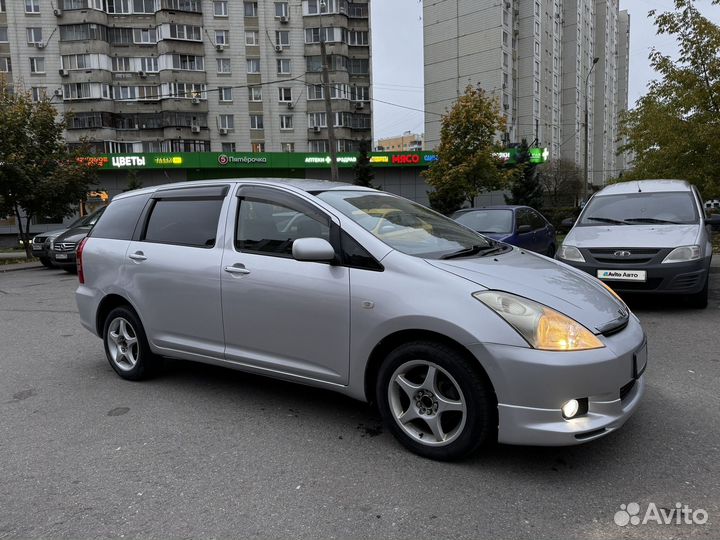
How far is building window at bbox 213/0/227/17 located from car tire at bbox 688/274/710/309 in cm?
5004

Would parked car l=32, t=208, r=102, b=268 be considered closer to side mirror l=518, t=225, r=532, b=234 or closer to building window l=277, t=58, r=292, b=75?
side mirror l=518, t=225, r=532, b=234

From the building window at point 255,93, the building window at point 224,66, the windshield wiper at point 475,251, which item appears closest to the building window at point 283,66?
the building window at point 255,93

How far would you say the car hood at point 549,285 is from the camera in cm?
302

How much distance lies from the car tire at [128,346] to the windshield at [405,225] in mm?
2094

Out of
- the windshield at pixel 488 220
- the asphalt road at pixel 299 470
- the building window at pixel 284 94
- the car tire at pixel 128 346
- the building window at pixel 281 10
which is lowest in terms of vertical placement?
the asphalt road at pixel 299 470

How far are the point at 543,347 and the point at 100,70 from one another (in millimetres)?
51605

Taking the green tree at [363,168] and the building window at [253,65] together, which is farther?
the building window at [253,65]

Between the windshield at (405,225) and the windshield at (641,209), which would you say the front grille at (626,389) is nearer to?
the windshield at (405,225)

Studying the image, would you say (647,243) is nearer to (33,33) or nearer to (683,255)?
(683,255)

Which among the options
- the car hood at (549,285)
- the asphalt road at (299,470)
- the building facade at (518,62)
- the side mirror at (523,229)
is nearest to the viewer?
the asphalt road at (299,470)

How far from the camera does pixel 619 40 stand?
304 feet

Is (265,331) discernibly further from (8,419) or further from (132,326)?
(8,419)

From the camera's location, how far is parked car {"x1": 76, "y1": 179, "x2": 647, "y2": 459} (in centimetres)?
283

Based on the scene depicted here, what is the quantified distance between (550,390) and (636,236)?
5190 mm
